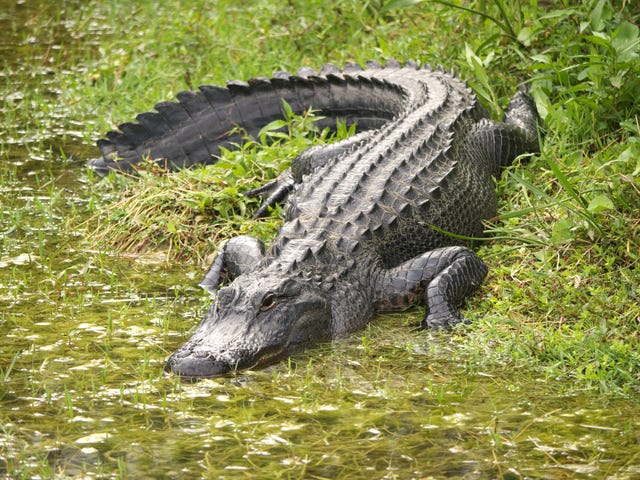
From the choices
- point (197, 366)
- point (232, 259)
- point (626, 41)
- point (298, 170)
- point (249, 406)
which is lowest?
point (249, 406)

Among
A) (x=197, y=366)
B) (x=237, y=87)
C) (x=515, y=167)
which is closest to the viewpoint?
(x=197, y=366)

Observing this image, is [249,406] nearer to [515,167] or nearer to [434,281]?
[434,281]

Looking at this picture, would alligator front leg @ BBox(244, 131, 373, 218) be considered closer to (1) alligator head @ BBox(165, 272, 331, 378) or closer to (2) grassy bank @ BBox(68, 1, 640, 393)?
(2) grassy bank @ BBox(68, 1, 640, 393)

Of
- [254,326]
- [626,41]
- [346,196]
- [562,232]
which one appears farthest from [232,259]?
[626,41]

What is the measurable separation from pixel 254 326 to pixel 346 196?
3.92ft

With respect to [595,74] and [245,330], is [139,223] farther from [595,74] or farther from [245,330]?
[595,74]

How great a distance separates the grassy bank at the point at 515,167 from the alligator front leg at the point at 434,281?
0.14 metres

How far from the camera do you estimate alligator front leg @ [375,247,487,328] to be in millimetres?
5262

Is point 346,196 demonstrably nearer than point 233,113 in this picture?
Yes

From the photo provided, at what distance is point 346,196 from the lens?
5.68 meters

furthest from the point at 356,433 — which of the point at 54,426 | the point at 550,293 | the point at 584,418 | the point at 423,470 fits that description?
the point at 550,293

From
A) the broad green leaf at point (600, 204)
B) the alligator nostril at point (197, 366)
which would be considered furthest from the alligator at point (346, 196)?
the broad green leaf at point (600, 204)

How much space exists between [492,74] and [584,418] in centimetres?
406

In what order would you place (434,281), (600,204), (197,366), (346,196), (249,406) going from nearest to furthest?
1. (249,406)
2. (197,366)
3. (600,204)
4. (434,281)
5. (346,196)
